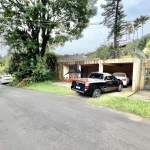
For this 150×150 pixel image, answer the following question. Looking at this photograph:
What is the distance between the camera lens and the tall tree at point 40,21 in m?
13.8

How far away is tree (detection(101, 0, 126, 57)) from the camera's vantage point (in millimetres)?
21812

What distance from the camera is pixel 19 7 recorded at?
1369cm

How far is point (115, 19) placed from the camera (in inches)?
862

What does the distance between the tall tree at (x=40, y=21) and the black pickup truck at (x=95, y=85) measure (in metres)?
7.52

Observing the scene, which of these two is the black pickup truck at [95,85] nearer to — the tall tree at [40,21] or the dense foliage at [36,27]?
the dense foliage at [36,27]

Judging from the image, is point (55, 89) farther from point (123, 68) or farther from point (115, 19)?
point (115, 19)

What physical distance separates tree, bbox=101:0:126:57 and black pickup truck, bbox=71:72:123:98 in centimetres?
1330

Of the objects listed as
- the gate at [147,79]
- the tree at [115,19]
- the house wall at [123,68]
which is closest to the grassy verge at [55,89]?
the gate at [147,79]

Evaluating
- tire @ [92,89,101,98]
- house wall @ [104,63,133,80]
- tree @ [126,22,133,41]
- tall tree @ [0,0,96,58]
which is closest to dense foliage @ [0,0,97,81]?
tall tree @ [0,0,96,58]

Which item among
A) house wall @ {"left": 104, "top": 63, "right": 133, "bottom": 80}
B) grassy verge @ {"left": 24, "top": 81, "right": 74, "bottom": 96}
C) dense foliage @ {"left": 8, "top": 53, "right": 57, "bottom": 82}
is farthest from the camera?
house wall @ {"left": 104, "top": 63, "right": 133, "bottom": 80}

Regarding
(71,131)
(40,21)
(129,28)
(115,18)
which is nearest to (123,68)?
(129,28)

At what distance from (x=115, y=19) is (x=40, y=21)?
1356cm

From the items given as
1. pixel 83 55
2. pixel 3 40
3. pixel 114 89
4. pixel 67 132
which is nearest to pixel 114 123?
pixel 67 132

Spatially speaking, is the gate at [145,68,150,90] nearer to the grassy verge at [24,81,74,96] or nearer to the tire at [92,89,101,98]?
the tire at [92,89,101,98]
